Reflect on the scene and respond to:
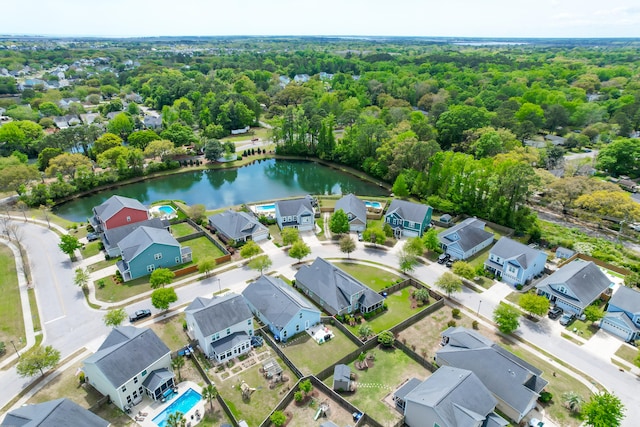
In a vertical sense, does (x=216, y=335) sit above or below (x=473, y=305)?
above

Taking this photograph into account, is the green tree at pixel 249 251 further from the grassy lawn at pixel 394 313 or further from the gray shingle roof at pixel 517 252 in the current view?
the gray shingle roof at pixel 517 252

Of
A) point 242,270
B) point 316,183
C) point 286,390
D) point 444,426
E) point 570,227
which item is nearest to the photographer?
point 444,426

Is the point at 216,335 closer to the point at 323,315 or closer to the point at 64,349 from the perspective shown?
the point at 323,315

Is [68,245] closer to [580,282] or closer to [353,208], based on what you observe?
[353,208]

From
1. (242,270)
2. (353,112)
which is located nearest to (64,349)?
(242,270)

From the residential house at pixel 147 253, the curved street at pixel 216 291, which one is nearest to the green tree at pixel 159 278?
the curved street at pixel 216 291

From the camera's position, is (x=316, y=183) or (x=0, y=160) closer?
(x=0, y=160)
